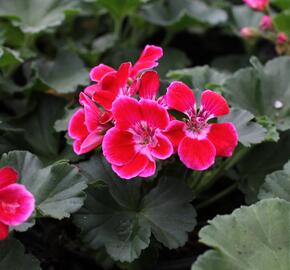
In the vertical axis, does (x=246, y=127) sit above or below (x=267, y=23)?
above

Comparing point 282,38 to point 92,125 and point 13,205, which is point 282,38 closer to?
point 92,125

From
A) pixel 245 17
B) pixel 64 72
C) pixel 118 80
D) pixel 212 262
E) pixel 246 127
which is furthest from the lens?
pixel 245 17

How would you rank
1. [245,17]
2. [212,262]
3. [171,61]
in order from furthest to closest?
[245,17], [171,61], [212,262]

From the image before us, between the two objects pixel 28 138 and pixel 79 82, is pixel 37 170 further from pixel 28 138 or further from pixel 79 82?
pixel 79 82

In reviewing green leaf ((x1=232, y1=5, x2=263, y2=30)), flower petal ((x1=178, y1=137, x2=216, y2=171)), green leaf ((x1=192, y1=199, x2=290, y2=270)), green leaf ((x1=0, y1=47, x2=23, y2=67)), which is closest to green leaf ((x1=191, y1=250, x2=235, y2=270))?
green leaf ((x1=192, y1=199, x2=290, y2=270))

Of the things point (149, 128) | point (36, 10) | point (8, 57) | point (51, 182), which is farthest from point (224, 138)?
point (36, 10)

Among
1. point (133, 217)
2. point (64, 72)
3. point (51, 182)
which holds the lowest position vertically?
point (64, 72)
